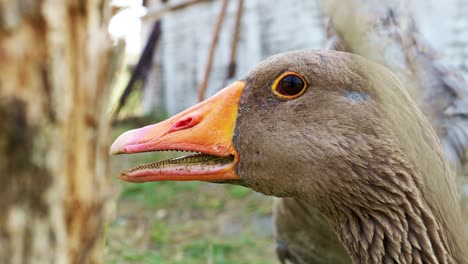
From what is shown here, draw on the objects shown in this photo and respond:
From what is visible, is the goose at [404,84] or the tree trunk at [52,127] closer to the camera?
the tree trunk at [52,127]

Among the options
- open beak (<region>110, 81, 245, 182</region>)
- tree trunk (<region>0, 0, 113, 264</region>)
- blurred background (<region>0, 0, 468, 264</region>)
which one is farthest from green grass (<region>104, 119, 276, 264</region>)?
tree trunk (<region>0, 0, 113, 264</region>)

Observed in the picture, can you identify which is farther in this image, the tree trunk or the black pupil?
the black pupil

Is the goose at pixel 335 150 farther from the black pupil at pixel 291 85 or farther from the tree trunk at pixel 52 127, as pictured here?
the tree trunk at pixel 52 127

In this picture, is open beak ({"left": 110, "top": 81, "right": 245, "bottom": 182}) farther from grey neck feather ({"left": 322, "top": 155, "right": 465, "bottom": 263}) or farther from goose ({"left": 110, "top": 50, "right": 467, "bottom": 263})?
grey neck feather ({"left": 322, "top": 155, "right": 465, "bottom": 263})

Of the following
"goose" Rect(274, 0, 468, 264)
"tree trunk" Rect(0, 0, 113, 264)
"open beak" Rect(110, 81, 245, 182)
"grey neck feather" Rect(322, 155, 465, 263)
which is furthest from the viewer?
"goose" Rect(274, 0, 468, 264)

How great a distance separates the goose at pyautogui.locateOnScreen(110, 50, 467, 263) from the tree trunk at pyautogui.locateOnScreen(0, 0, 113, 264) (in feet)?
3.39

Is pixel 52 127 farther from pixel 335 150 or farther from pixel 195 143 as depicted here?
pixel 335 150

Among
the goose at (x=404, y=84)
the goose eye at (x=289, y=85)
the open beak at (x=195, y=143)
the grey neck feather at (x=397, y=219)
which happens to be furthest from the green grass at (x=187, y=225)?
the grey neck feather at (x=397, y=219)

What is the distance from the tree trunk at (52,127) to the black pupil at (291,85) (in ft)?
3.82

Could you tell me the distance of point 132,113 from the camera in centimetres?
1243

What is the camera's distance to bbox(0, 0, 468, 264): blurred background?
3.00 feet

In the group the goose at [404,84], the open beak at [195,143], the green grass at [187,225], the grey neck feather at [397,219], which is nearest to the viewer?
the grey neck feather at [397,219]

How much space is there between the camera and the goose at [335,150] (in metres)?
1.97

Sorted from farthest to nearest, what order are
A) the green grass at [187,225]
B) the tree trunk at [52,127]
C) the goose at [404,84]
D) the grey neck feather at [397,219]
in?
the green grass at [187,225] < the goose at [404,84] < the grey neck feather at [397,219] < the tree trunk at [52,127]
